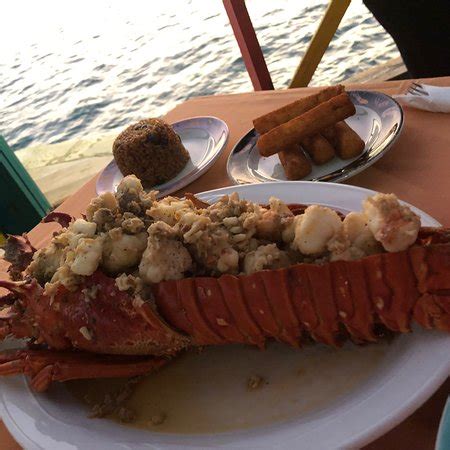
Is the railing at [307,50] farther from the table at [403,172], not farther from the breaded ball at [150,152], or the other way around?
the breaded ball at [150,152]

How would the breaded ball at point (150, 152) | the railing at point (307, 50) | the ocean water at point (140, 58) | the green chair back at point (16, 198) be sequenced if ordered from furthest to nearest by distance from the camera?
the ocean water at point (140, 58) < the green chair back at point (16, 198) < the railing at point (307, 50) < the breaded ball at point (150, 152)

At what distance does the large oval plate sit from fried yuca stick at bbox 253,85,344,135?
0.07m

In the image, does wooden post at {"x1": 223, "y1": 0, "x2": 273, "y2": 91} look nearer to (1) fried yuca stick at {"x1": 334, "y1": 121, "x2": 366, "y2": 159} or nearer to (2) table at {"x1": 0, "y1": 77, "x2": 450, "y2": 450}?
(2) table at {"x1": 0, "y1": 77, "x2": 450, "y2": 450}

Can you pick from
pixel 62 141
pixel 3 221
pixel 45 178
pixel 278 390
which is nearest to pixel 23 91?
pixel 62 141

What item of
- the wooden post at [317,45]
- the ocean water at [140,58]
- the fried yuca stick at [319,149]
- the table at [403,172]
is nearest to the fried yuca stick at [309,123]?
the fried yuca stick at [319,149]

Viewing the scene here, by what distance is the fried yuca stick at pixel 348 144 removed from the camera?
1.15 m

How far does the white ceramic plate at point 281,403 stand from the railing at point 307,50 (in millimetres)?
1324

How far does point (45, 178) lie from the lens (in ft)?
12.5

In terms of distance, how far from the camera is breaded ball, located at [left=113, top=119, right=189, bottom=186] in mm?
A: 1344

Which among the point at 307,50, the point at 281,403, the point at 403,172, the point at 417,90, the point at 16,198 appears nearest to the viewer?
the point at 281,403

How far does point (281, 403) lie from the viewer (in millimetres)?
745

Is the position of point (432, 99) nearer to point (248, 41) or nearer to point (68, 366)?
point (68, 366)

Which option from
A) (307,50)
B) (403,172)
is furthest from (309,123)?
(307,50)

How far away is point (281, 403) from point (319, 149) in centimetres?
61
